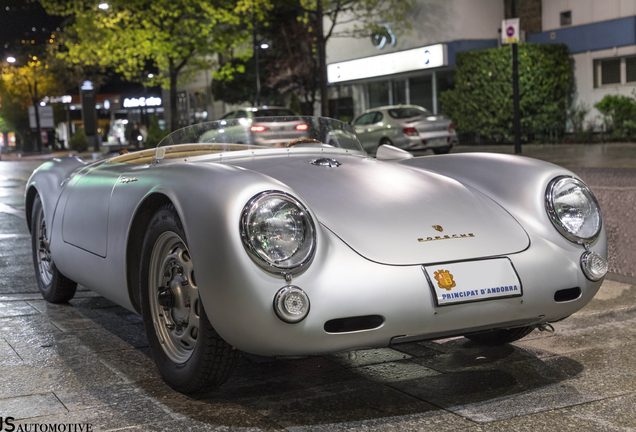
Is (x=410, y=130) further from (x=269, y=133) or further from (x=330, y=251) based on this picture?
(x=330, y=251)

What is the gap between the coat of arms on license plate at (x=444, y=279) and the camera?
280 cm

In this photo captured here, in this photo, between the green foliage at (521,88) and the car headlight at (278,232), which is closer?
the car headlight at (278,232)

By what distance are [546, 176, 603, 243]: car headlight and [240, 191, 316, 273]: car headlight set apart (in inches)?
46.5

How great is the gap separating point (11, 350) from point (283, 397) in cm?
161

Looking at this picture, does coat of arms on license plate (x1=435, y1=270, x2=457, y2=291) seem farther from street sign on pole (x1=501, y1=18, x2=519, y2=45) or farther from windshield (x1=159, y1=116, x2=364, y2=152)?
street sign on pole (x1=501, y1=18, x2=519, y2=45)

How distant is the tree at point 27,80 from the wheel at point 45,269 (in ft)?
152

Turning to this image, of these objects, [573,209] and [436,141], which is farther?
[436,141]

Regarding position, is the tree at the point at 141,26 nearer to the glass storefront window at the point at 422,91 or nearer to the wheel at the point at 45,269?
the glass storefront window at the point at 422,91

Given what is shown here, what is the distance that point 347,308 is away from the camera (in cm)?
266

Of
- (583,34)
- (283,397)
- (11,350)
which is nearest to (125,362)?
(11,350)

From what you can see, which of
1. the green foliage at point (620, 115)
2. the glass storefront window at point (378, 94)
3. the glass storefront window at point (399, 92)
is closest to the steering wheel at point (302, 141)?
the green foliage at point (620, 115)

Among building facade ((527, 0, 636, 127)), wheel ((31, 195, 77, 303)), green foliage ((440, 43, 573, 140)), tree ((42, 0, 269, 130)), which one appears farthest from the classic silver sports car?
tree ((42, 0, 269, 130))

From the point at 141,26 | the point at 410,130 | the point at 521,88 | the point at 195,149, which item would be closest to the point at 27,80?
the point at 141,26

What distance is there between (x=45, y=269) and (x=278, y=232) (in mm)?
2885
